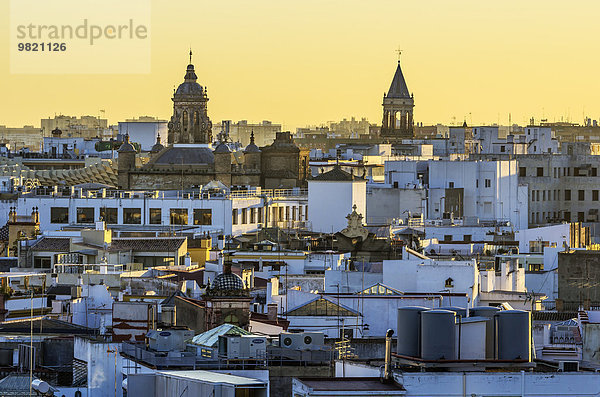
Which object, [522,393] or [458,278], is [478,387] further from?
[458,278]

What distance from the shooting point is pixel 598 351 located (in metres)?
28.8

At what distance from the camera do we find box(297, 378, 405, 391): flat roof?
21953mm

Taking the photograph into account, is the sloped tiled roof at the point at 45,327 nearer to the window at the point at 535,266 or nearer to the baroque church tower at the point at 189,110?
the window at the point at 535,266

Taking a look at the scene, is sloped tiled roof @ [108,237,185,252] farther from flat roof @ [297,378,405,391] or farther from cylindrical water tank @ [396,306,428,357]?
flat roof @ [297,378,405,391]

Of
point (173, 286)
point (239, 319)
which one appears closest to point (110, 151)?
point (173, 286)

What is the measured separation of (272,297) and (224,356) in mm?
14054

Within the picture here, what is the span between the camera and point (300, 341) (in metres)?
30.3

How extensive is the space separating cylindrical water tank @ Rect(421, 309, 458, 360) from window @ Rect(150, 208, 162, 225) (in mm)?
51914

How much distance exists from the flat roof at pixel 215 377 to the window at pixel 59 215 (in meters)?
49.3

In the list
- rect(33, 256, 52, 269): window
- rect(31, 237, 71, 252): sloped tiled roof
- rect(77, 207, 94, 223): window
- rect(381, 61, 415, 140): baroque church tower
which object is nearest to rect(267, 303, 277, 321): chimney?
rect(33, 256, 52, 269): window

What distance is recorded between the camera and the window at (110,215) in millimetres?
74250

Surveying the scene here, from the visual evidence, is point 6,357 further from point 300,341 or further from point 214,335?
point 300,341

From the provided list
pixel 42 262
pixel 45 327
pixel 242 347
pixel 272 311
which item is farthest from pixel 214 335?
pixel 42 262

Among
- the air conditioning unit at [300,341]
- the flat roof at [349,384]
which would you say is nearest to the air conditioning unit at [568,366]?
the flat roof at [349,384]
